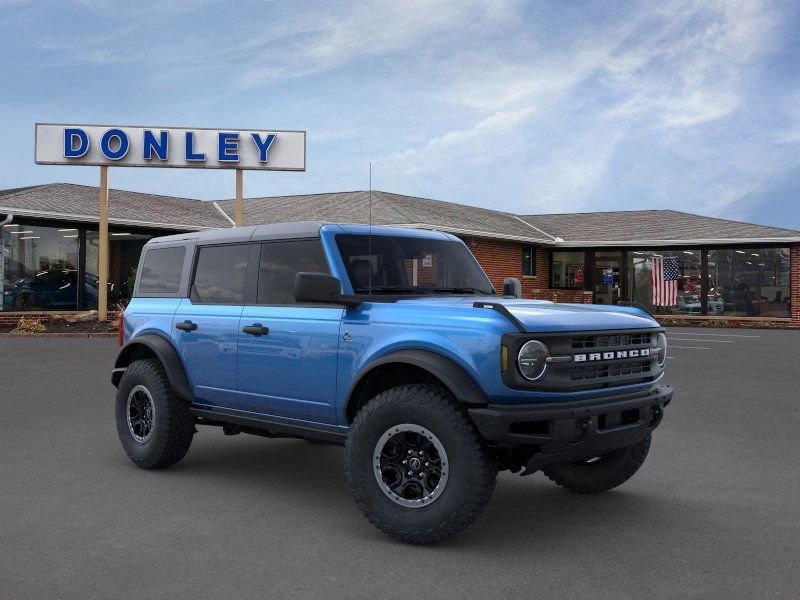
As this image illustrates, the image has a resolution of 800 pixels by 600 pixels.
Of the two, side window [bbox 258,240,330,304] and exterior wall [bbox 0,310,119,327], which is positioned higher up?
side window [bbox 258,240,330,304]

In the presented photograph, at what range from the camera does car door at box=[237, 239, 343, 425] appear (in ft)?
17.7

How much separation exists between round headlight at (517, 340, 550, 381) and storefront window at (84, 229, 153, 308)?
24850mm

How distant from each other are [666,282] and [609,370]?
28.9 metres

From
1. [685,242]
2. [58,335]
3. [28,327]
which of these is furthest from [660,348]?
[685,242]

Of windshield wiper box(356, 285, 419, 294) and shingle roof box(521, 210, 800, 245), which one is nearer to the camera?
windshield wiper box(356, 285, 419, 294)

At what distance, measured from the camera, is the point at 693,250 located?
32.6 m

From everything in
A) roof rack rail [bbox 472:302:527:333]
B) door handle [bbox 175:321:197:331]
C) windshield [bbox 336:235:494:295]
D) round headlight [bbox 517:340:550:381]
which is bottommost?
round headlight [bbox 517:340:550:381]

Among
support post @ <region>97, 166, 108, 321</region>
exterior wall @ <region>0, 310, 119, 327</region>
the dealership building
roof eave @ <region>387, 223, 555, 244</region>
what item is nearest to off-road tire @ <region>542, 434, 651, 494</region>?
roof eave @ <region>387, 223, 555, 244</region>

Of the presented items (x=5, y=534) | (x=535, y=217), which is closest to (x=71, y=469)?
(x=5, y=534)

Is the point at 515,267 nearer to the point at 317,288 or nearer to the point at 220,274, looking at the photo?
the point at 220,274

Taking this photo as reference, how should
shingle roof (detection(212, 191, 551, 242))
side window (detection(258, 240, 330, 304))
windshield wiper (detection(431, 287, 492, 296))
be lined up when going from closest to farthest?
1. side window (detection(258, 240, 330, 304))
2. windshield wiper (detection(431, 287, 492, 296))
3. shingle roof (detection(212, 191, 551, 242))

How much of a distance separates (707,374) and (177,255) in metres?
10.2

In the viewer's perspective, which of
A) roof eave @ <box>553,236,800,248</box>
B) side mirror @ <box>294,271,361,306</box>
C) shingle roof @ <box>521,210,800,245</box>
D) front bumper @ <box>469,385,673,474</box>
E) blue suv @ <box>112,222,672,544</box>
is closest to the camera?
front bumper @ <box>469,385,673,474</box>

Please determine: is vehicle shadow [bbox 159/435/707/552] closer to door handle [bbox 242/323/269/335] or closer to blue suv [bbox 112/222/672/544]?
blue suv [bbox 112/222/672/544]
